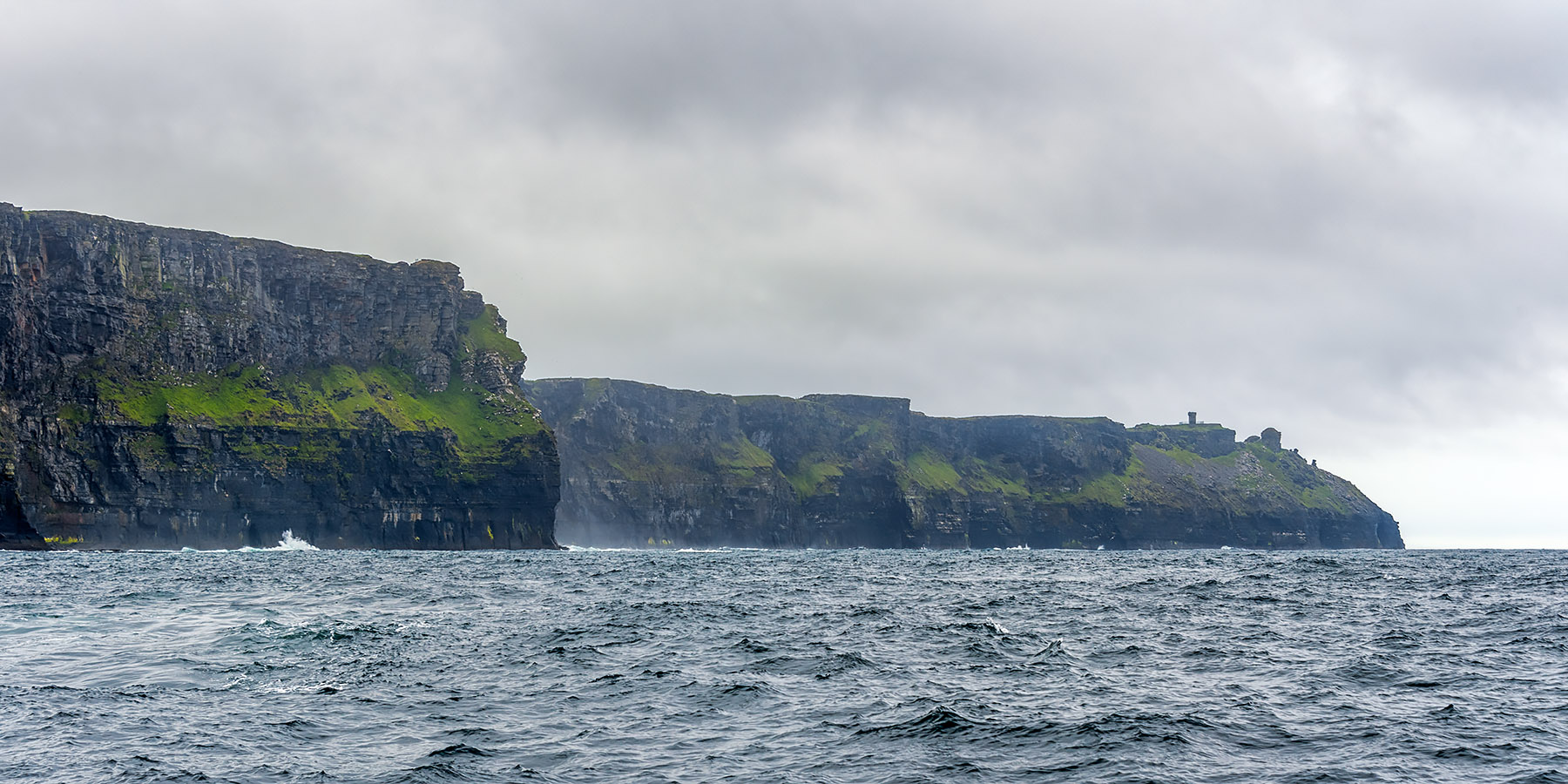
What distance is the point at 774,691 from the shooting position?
29.1 m

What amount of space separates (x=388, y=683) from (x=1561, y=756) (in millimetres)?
25767

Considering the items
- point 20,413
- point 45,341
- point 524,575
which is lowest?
point 524,575

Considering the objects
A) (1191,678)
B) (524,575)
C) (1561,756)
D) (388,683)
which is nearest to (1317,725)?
(1561,756)

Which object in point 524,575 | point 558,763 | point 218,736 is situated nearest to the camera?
point 558,763

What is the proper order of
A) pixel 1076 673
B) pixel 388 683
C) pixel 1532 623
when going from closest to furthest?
pixel 388 683
pixel 1076 673
pixel 1532 623

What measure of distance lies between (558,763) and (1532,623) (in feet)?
138

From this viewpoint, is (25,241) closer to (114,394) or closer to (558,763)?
(114,394)

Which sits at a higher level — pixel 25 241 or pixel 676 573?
pixel 25 241

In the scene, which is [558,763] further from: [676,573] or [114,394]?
[114,394]

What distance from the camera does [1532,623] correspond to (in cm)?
4594

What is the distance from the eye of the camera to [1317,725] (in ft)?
80.1

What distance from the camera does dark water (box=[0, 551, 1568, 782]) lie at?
2112 centimetres

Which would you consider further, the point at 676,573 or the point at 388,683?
the point at 676,573

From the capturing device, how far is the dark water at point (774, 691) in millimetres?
21125
